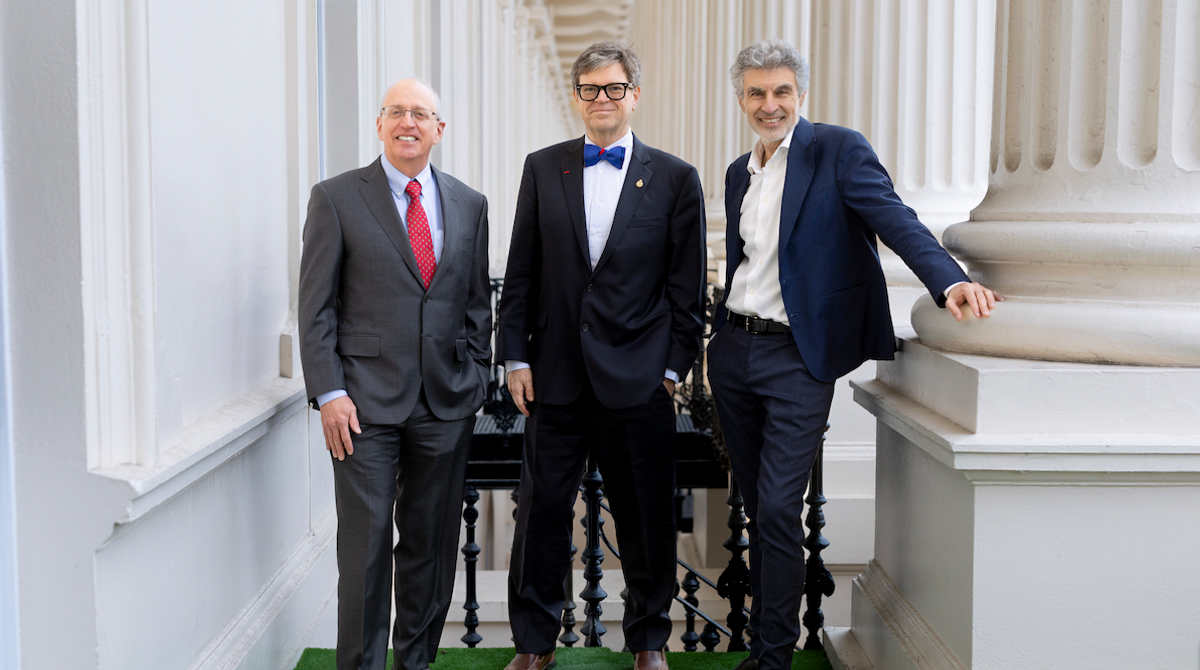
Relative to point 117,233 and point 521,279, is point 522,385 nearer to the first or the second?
point 521,279

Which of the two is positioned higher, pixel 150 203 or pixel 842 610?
pixel 150 203

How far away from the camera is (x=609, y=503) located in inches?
125

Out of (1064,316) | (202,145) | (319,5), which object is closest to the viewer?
(1064,316)

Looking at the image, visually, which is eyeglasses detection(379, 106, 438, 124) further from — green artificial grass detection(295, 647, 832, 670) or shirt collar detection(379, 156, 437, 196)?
green artificial grass detection(295, 647, 832, 670)

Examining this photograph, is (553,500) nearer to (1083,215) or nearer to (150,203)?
(150,203)

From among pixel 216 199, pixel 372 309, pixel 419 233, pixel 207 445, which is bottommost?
pixel 207 445

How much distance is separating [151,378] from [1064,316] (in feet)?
7.87

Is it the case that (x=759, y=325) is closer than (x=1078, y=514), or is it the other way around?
(x=1078, y=514)

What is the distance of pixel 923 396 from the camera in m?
2.97

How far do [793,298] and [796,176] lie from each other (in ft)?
1.23

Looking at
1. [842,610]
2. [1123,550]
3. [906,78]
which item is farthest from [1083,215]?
[842,610]

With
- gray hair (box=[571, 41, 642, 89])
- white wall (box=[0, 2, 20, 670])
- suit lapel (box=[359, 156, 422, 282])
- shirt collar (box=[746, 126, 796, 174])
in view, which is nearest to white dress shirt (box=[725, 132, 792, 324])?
shirt collar (box=[746, 126, 796, 174])

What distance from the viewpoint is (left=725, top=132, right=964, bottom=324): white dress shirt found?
300 centimetres

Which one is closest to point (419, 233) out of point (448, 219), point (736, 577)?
point (448, 219)
